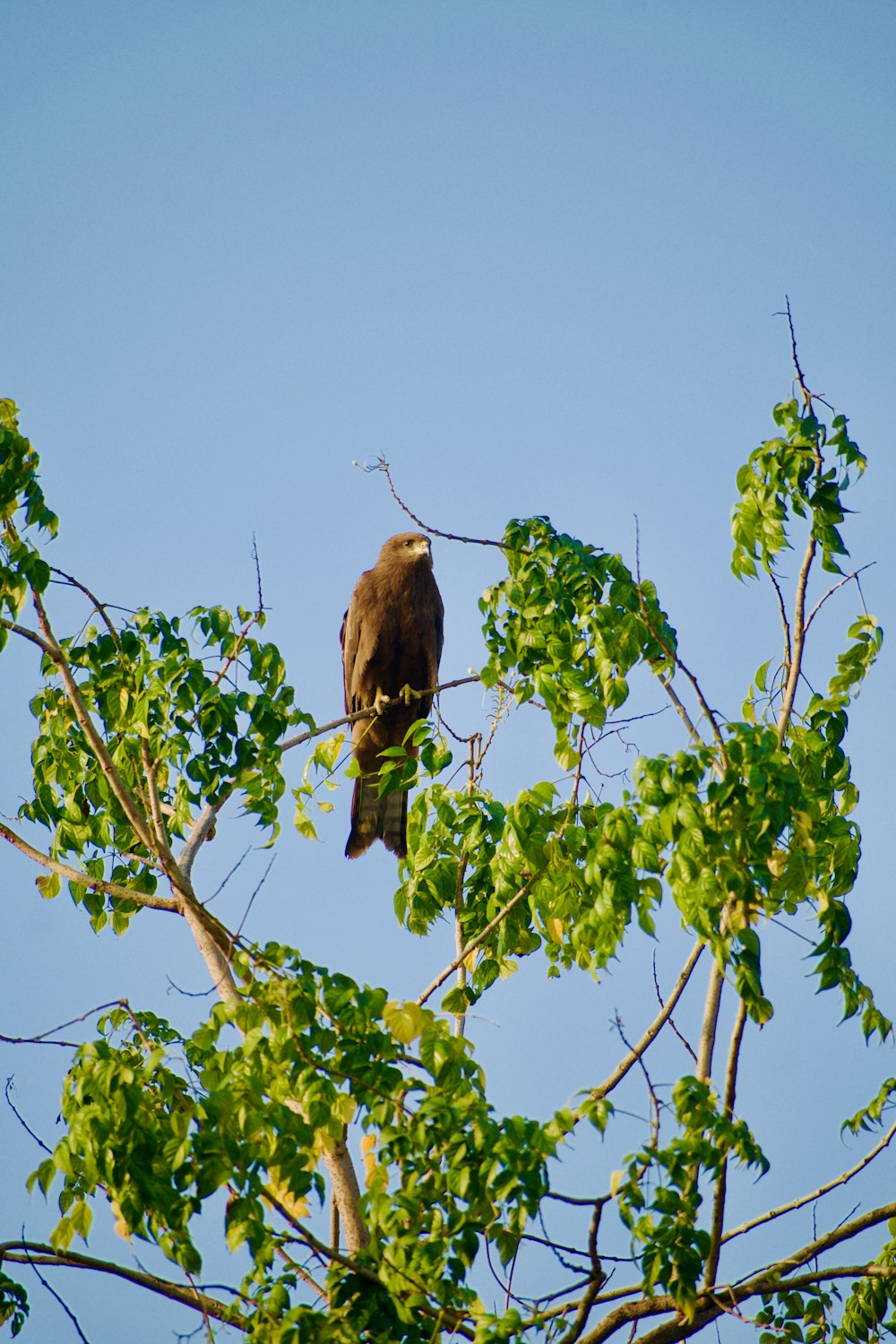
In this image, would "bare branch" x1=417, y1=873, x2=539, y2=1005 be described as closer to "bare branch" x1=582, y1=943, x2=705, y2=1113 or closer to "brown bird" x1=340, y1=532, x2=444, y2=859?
"bare branch" x1=582, y1=943, x2=705, y2=1113

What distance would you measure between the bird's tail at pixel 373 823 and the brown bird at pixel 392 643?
0.32 meters

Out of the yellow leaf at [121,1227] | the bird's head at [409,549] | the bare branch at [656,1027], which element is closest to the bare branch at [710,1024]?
the bare branch at [656,1027]

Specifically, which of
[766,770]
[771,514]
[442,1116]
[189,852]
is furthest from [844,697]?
[189,852]

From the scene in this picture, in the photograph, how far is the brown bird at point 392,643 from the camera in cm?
699

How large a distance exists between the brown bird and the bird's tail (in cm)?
32

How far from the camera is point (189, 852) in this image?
410 cm

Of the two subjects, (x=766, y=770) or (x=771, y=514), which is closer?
(x=766, y=770)

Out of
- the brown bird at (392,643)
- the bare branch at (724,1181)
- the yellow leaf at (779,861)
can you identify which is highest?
the brown bird at (392,643)

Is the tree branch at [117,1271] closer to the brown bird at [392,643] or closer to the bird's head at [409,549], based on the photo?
the brown bird at [392,643]

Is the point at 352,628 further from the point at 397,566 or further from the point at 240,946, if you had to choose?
the point at 240,946

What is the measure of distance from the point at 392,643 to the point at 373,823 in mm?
1111

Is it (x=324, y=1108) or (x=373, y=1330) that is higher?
(x=324, y=1108)

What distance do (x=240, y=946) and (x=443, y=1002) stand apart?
130 cm

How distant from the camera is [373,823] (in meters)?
6.49
